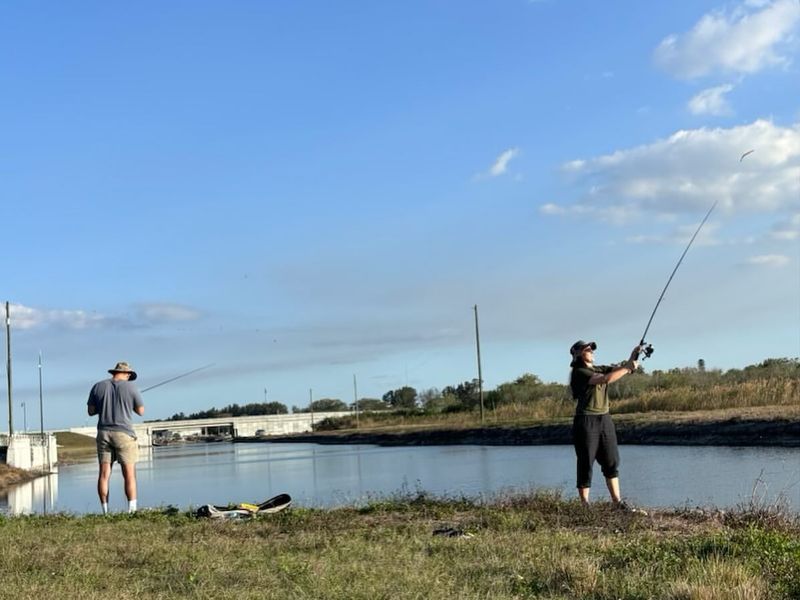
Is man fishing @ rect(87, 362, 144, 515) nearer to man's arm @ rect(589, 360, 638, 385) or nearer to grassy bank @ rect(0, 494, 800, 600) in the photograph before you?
grassy bank @ rect(0, 494, 800, 600)

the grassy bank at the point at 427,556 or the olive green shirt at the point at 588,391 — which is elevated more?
the olive green shirt at the point at 588,391

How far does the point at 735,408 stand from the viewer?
110 ft

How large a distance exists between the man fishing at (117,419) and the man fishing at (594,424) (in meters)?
5.25

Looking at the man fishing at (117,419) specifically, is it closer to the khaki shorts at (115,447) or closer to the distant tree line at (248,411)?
the khaki shorts at (115,447)

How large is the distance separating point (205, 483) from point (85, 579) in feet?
55.9

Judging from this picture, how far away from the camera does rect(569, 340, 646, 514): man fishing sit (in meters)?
8.90

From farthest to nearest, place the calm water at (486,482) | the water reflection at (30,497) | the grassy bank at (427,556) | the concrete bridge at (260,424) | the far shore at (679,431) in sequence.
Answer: the concrete bridge at (260,424) < the far shore at (679,431) < the water reflection at (30,497) < the calm water at (486,482) < the grassy bank at (427,556)

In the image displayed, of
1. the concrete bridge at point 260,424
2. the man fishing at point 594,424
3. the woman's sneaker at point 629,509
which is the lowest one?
the concrete bridge at point 260,424

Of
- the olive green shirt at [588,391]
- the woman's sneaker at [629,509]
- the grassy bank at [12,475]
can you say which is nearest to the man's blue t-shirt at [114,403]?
the olive green shirt at [588,391]

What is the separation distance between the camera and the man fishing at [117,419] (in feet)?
34.5

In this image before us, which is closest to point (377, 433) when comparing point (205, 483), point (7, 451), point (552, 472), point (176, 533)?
point (7, 451)

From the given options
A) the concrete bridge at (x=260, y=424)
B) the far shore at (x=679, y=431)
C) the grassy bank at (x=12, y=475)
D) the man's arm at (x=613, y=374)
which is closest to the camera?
the man's arm at (x=613, y=374)

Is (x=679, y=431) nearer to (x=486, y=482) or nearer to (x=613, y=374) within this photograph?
(x=486, y=482)

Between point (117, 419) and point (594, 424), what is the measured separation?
18.3 feet
